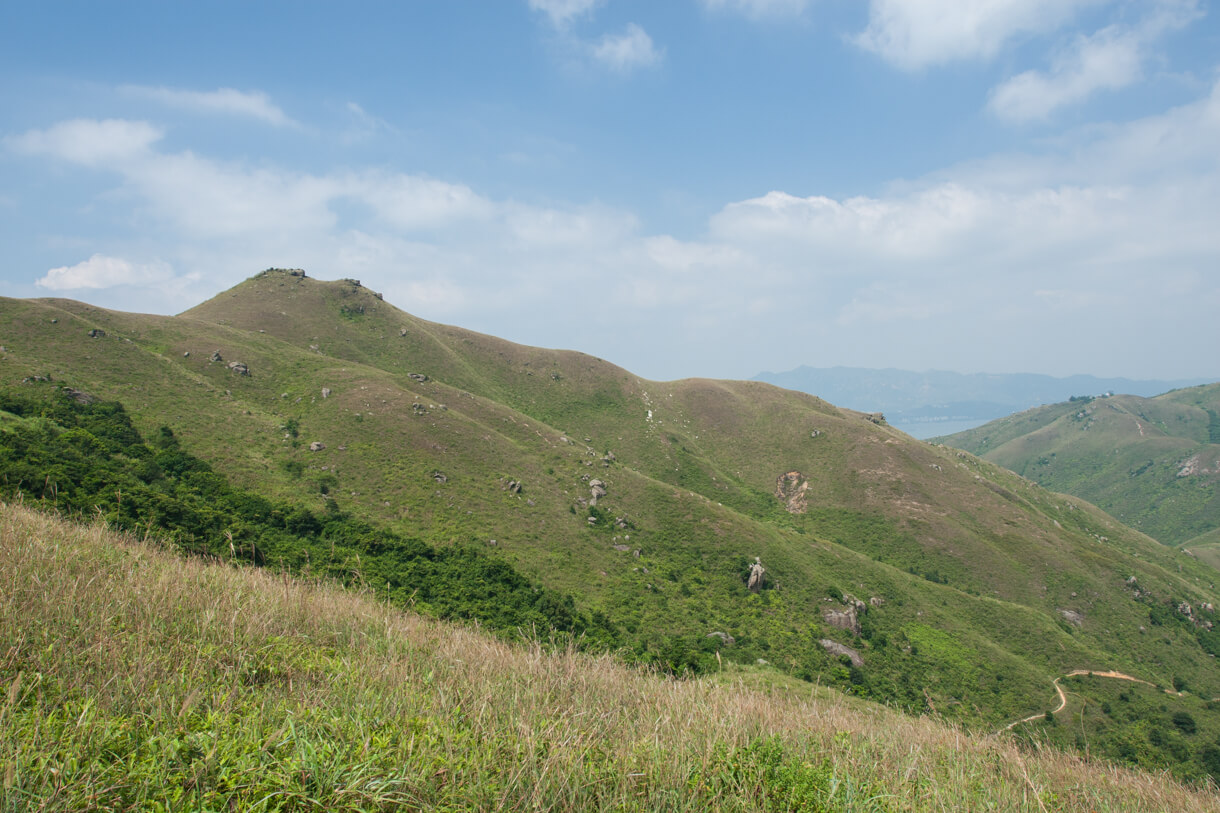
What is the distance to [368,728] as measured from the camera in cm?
457

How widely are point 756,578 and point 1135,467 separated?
186890 millimetres

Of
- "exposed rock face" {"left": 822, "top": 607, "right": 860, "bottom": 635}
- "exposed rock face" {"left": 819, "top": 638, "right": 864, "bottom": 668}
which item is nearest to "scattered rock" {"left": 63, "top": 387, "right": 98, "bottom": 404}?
"exposed rock face" {"left": 819, "top": 638, "right": 864, "bottom": 668}

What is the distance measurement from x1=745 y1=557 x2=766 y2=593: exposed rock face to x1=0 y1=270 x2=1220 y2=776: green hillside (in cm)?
32

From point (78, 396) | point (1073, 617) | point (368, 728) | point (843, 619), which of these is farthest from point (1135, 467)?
point (78, 396)

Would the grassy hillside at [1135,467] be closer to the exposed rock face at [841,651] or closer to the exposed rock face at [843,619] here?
the exposed rock face at [843,619]

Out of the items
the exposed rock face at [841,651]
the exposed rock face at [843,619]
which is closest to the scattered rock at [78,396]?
the exposed rock face at [841,651]

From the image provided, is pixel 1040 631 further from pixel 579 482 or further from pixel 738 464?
pixel 579 482

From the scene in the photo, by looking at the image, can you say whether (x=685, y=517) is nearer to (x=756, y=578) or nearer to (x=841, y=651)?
(x=756, y=578)

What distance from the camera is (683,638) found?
31.8 metres

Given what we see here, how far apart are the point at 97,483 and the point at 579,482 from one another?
34.0 m

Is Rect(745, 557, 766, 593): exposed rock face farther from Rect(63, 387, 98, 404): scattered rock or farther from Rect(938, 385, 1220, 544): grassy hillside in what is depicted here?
Rect(938, 385, 1220, 544): grassy hillside

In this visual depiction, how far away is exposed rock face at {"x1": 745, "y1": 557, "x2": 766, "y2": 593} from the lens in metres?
42.1

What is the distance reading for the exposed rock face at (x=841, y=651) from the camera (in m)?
37.1

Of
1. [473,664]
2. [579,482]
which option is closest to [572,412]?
[579,482]
